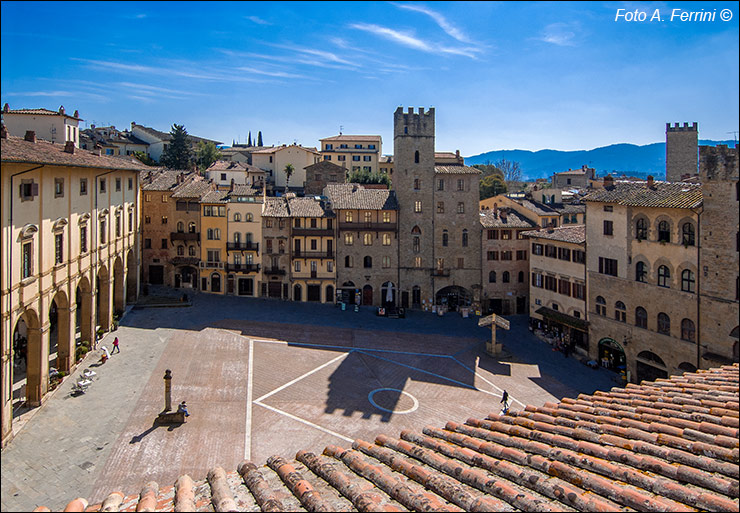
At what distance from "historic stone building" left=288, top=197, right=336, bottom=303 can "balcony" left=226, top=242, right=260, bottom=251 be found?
12.7 feet

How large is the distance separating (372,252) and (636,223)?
2732 centimetres

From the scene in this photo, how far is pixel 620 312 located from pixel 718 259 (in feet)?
31.2

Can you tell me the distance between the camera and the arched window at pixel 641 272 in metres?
38.5

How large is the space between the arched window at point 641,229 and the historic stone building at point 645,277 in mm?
74

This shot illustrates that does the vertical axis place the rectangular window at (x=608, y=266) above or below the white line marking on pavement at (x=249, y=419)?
above

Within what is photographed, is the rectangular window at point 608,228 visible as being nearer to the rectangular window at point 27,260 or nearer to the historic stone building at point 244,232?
the historic stone building at point 244,232

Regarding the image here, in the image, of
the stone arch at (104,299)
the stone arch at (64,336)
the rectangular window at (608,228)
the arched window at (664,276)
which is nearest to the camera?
the stone arch at (64,336)

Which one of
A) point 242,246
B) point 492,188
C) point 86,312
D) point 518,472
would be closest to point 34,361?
point 86,312

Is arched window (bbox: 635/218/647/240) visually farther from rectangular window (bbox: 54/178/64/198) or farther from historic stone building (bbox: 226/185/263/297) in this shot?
rectangular window (bbox: 54/178/64/198)

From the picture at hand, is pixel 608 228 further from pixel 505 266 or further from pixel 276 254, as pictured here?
pixel 276 254

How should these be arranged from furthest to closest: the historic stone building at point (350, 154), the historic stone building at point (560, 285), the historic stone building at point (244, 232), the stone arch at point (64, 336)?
the historic stone building at point (350, 154) → the historic stone building at point (244, 232) → the historic stone building at point (560, 285) → the stone arch at point (64, 336)

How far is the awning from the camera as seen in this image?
44.1 m

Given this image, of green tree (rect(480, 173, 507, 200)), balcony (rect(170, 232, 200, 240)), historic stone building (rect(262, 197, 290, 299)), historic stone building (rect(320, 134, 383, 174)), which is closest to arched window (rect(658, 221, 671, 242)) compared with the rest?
historic stone building (rect(262, 197, 290, 299))

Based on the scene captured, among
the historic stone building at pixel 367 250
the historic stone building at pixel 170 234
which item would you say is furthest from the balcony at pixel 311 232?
the historic stone building at pixel 170 234
